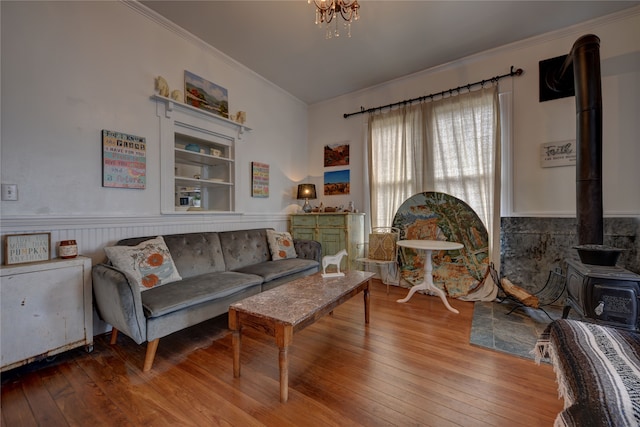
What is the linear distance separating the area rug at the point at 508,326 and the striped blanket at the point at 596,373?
0.81 metres

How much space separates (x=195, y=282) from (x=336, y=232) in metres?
2.08

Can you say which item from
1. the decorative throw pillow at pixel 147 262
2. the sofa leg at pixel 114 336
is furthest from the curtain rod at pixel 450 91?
the sofa leg at pixel 114 336

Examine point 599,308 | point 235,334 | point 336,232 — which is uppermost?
point 336,232

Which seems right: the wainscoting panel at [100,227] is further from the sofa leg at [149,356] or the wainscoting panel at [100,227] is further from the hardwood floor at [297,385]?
the sofa leg at [149,356]

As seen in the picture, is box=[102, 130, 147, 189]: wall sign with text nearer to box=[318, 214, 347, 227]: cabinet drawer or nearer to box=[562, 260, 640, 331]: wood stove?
box=[318, 214, 347, 227]: cabinet drawer

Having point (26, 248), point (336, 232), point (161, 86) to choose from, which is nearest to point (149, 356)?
point (26, 248)

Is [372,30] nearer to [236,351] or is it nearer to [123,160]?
[123,160]

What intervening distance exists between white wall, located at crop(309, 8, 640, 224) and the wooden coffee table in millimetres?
2558

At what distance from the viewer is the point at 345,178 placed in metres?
4.34

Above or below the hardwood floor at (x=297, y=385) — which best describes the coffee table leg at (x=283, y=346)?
above

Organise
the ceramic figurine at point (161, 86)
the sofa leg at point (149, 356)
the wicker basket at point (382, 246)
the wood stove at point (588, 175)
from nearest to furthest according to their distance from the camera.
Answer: the sofa leg at point (149, 356) → the wood stove at point (588, 175) → the ceramic figurine at point (161, 86) → the wicker basket at point (382, 246)

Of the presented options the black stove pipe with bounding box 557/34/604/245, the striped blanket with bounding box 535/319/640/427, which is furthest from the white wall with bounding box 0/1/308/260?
the black stove pipe with bounding box 557/34/604/245

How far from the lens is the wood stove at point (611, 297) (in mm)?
1710

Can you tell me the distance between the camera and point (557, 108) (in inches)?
111
